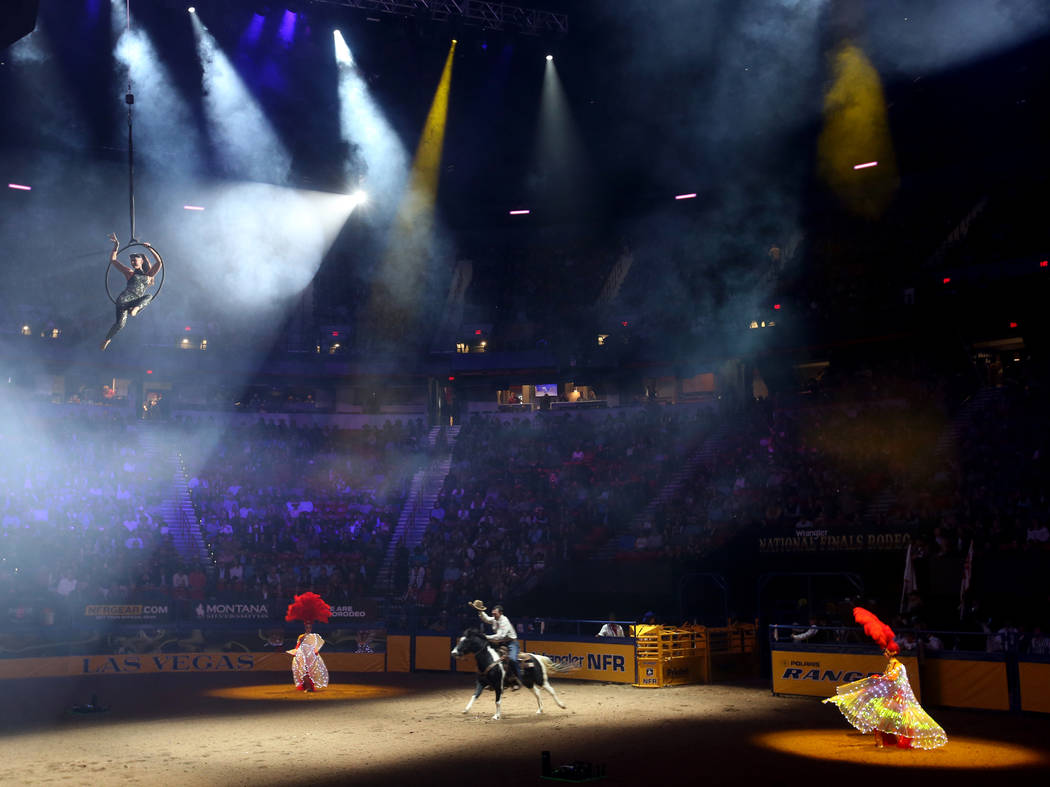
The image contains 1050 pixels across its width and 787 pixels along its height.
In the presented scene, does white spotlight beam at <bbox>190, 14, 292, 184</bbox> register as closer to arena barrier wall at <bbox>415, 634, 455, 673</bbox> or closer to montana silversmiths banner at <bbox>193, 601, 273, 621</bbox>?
montana silversmiths banner at <bbox>193, 601, 273, 621</bbox>

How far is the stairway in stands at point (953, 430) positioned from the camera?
28.0 m

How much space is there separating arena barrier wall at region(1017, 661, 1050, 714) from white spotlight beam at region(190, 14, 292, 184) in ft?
99.9

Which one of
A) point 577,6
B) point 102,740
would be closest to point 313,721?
point 102,740

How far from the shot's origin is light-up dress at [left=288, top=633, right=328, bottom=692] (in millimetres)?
21500

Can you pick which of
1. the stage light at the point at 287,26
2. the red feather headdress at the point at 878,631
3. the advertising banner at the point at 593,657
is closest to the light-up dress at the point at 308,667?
the advertising banner at the point at 593,657

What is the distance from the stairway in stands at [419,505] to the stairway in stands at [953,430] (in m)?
17.0

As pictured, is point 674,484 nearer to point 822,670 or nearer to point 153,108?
point 822,670

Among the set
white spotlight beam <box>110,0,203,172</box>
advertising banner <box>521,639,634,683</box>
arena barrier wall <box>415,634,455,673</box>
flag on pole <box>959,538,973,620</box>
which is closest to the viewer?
flag on pole <box>959,538,973,620</box>

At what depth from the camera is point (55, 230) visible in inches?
1601

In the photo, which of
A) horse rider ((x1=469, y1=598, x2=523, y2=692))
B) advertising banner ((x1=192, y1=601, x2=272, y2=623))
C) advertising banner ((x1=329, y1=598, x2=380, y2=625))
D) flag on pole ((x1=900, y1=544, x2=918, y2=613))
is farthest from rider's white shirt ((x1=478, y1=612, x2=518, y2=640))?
advertising banner ((x1=192, y1=601, x2=272, y2=623))

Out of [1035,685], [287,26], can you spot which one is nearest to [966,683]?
[1035,685]

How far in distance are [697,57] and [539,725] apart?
25.1 m

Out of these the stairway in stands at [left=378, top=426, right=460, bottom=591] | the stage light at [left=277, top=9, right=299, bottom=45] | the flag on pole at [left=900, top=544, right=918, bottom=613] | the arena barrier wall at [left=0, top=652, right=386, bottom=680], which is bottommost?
the arena barrier wall at [left=0, top=652, right=386, bottom=680]

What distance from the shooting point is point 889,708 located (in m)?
13.6
